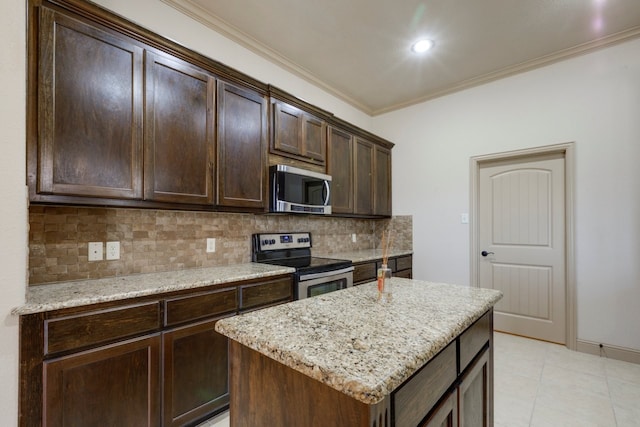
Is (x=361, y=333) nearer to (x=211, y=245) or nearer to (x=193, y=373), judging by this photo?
(x=193, y=373)

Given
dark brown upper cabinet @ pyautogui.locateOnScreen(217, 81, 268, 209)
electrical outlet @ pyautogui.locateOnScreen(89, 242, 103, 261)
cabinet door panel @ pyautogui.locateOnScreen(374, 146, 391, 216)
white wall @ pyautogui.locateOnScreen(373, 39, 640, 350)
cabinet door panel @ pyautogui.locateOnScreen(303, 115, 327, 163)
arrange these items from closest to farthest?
electrical outlet @ pyautogui.locateOnScreen(89, 242, 103, 261), dark brown upper cabinet @ pyautogui.locateOnScreen(217, 81, 268, 209), white wall @ pyautogui.locateOnScreen(373, 39, 640, 350), cabinet door panel @ pyautogui.locateOnScreen(303, 115, 327, 163), cabinet door panel @ pyautogui.locateOnScreen(374, 146, 391, 216)

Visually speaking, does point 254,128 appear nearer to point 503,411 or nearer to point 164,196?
point 164,196

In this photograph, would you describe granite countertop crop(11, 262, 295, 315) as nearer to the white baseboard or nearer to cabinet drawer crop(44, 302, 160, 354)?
cabinet drawer crop(44, 302, 160, 354)

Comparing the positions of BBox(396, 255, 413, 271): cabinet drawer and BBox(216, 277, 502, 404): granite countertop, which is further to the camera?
BBox(396, 255, 413, 271): cabinet drawer

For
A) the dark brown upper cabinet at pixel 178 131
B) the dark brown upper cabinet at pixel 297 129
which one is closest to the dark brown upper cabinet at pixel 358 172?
the dark brown upper cabinet at pixel 297 129

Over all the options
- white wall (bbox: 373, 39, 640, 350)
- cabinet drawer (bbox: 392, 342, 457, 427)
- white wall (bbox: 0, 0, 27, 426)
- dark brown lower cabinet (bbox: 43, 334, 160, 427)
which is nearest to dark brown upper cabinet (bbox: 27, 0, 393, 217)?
white wall (bbox: 0, 0, 27, 426)

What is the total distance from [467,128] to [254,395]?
12.3 ft

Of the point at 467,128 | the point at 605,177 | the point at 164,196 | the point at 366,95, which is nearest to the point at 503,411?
the point at 605,177

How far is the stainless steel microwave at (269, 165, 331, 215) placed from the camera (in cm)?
260

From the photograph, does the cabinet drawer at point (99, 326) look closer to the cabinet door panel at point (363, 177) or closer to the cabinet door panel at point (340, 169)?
the cabinet door panel at point (340, 169)

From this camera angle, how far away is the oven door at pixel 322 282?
2.41 meters

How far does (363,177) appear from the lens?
382cm

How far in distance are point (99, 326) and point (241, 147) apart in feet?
4.90

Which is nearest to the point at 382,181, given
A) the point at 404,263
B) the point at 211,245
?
the point at 404,263
